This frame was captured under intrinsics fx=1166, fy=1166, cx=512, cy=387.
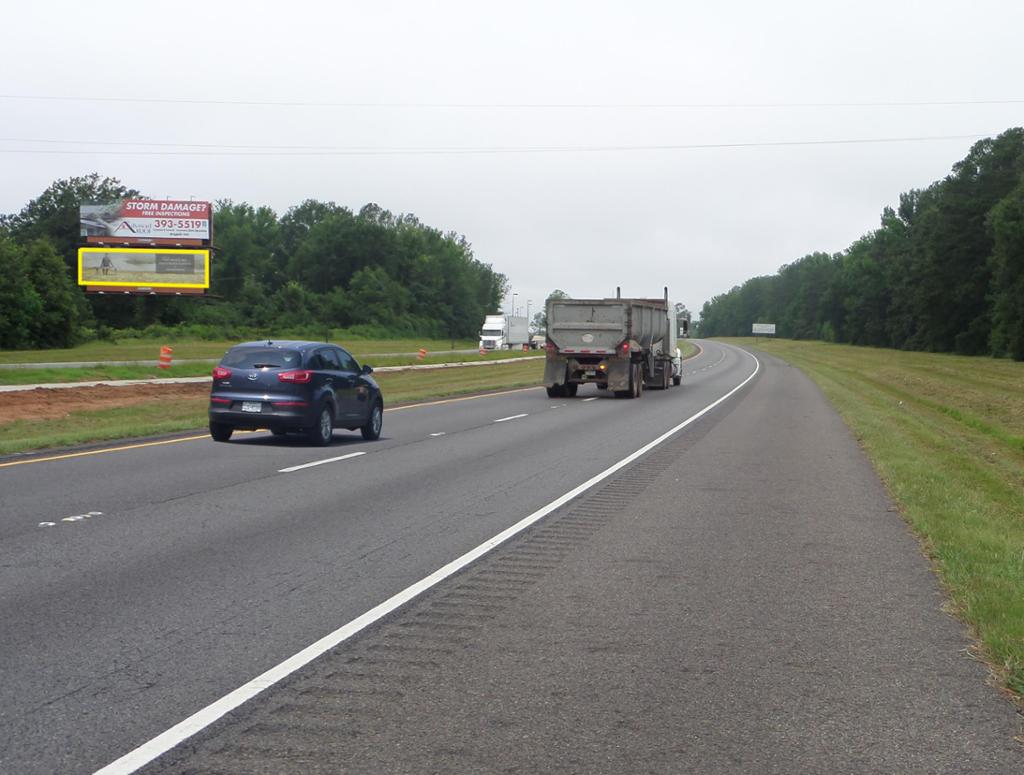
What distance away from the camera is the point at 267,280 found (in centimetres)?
13812

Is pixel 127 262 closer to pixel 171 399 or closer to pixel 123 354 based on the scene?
pixel 123 354

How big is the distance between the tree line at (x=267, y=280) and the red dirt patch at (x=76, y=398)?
2335 cm

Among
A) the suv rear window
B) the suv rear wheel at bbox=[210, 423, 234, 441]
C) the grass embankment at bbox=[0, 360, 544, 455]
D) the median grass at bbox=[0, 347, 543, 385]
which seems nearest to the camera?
the suv rear window

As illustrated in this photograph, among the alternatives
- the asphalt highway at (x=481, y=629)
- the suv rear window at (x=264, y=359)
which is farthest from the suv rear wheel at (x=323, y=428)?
the asphalt highway at (x=481, y=629)

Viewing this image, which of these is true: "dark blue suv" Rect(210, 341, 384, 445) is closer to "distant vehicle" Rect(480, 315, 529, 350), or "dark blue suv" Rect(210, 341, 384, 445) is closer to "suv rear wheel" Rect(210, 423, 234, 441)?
"suv rear wheel" Rect(210, 423, 234, 441)

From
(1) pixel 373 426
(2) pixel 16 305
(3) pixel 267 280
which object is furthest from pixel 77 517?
(3) pixel 267 280

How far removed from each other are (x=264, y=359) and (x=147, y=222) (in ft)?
133

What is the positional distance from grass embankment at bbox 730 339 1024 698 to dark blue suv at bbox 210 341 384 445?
883 cm

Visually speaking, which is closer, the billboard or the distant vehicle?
the billboard

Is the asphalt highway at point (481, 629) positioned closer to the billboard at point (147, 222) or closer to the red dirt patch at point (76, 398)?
the red dirt patch at point (76, 398)

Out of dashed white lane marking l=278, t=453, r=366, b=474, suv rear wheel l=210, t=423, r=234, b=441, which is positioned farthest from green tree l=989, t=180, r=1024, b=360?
dashed white lane marking l=278, t=453, r=366, b=474

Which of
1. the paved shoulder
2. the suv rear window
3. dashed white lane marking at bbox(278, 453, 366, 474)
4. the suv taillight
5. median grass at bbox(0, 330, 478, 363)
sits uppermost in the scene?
the suv rear window

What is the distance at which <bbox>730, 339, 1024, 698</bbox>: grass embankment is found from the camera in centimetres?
761

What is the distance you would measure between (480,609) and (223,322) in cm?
9050
